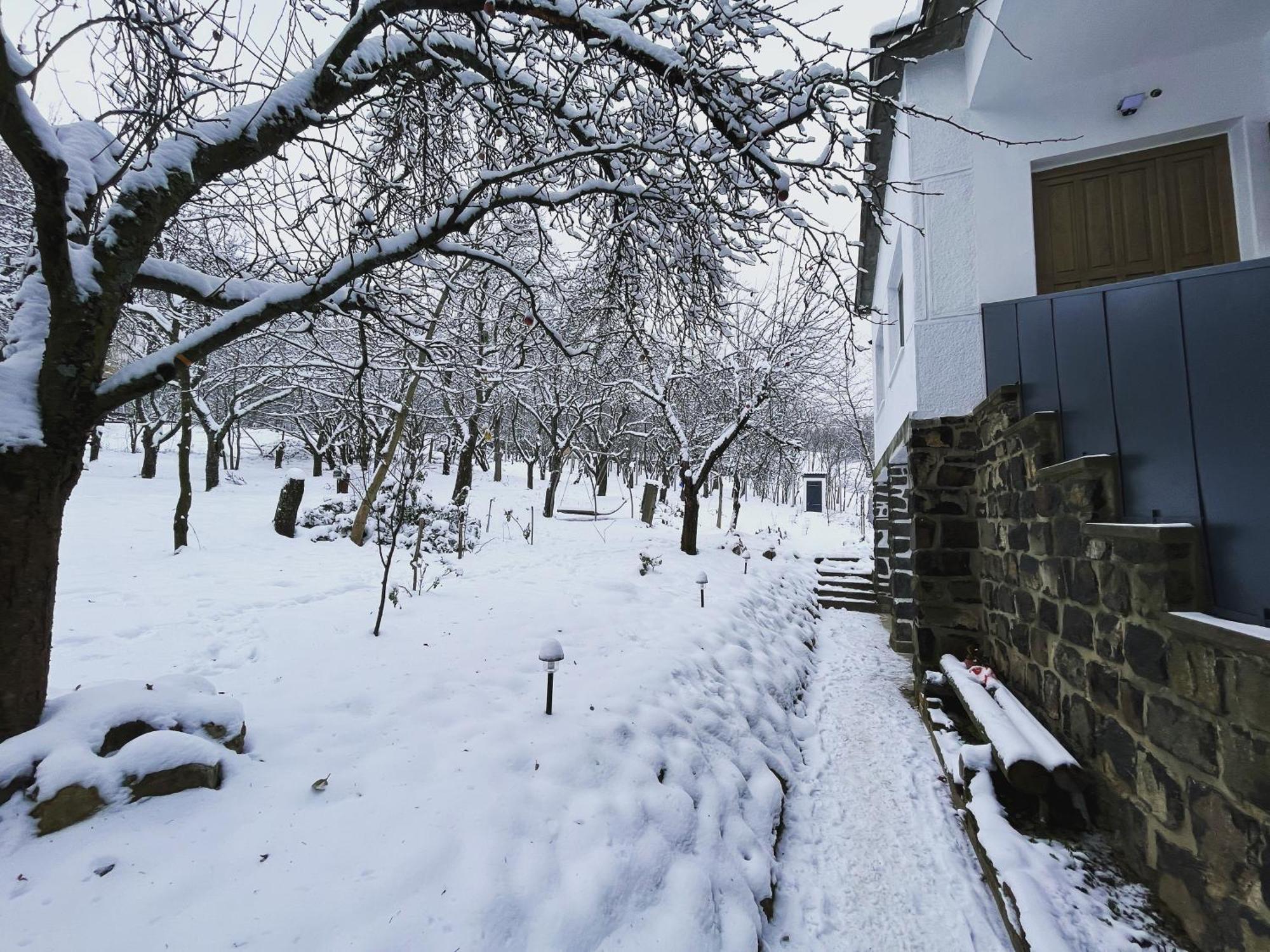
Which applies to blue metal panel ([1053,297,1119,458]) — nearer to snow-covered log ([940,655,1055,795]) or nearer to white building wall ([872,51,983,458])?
white building wall ([872,51,983,458])

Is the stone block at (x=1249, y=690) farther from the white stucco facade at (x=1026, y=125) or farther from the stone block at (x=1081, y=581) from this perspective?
the white stucco facade at (x=1026, y=125)

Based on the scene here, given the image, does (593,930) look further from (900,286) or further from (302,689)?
(900,286)

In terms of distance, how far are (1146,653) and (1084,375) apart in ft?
5.05

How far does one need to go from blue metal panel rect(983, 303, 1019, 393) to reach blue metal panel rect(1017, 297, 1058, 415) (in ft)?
0.33

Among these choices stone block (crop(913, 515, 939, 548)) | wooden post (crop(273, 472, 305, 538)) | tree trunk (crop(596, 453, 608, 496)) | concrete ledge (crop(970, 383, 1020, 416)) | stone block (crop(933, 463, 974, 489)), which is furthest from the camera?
tree trunk (crop(596, 453, 608, 496))

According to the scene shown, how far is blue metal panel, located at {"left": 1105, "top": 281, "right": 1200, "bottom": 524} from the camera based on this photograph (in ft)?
7.36

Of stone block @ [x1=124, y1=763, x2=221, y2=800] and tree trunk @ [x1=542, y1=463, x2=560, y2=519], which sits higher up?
tree trunk @ [x1=542, y1=463, x2=560, y2=519]

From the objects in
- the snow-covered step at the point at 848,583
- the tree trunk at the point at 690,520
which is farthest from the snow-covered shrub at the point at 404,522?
the snow-covered step at the point at 848,583

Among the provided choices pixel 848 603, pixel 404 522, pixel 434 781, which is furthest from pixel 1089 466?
pixel 404 522

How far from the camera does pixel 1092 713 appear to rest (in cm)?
272

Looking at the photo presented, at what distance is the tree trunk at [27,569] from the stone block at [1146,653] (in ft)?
15.0

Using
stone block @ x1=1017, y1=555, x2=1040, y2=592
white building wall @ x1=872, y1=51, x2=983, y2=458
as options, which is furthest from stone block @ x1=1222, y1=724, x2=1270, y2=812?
white building wall @ x1=872, y1=51, x2=983, y2=458

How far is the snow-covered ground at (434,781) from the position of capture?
169 centimetres

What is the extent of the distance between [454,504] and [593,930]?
376 inches
